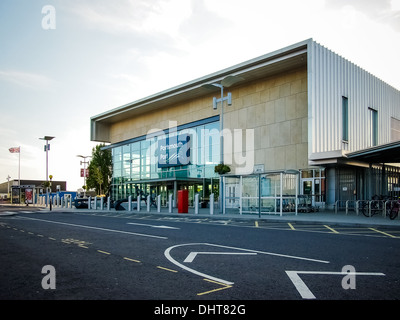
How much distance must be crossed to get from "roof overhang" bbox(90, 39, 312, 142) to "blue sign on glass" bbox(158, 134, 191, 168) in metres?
4.20

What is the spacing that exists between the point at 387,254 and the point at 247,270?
391 centimetres

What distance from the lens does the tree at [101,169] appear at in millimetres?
62938

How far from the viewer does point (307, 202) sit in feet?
86.4

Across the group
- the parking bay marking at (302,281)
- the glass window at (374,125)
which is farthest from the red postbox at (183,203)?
the parking bay marking at (302,281)

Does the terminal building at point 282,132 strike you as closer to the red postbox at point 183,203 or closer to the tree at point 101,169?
the red postbox at point 183,203

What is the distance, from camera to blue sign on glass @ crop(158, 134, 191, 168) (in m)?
39.0

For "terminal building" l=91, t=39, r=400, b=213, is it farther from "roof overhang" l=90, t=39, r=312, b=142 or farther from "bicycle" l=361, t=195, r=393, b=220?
"bicycle" l=361, t=195, r=393, b=220

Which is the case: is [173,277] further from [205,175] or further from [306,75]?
[205,175]

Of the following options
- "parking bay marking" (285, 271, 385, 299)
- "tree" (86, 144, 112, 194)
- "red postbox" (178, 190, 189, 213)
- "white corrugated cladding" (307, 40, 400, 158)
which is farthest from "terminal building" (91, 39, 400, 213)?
"tree" (86, 144, 112, 194)

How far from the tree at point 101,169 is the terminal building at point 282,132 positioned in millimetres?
22517

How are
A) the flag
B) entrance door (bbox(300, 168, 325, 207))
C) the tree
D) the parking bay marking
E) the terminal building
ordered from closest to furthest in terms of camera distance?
1. the parking bay marking
2. the terminal building
3. entrance door (bbox(300, 168, 325, 207))
4. the flag
5. the tree

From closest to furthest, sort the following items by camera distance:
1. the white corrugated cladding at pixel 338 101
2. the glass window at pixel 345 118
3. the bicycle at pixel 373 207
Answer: the bicycle at pixel 373 207
the white corrugated cladding at pixel 338 101
the glass window at pixel 345 118

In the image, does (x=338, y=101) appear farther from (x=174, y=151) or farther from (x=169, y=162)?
(x=169, y=162)

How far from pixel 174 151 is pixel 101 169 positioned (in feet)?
90.2
